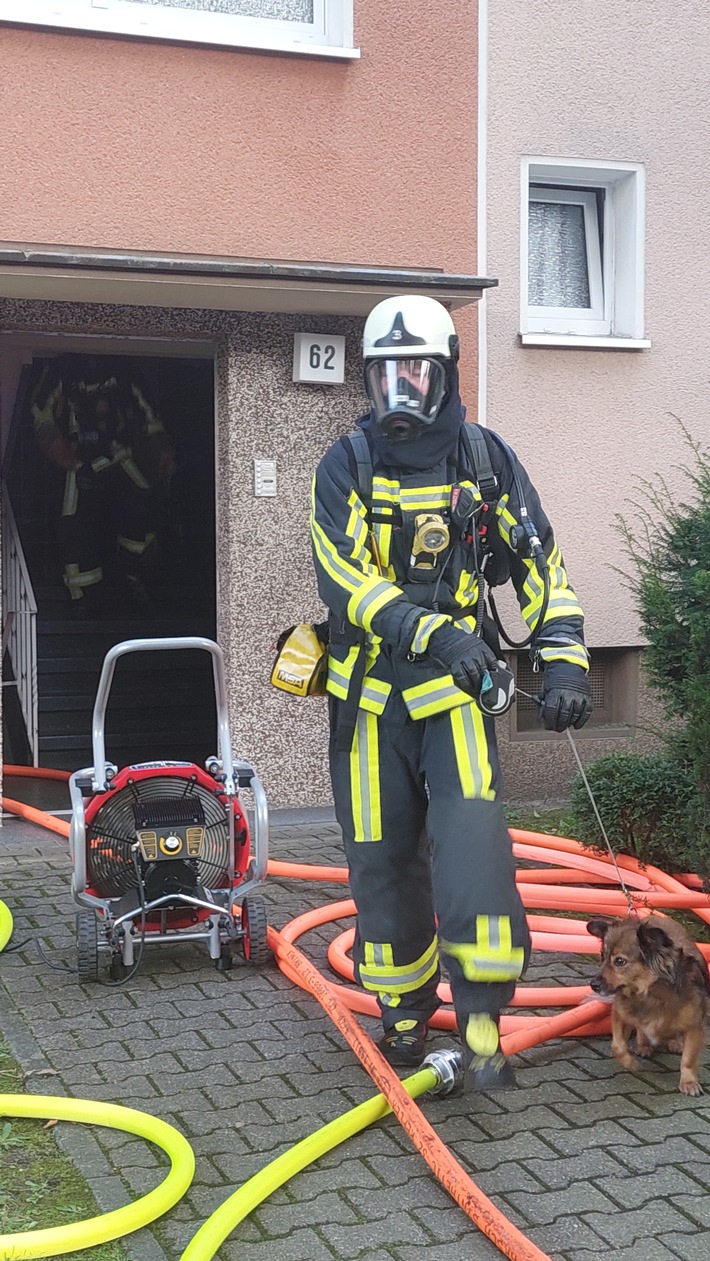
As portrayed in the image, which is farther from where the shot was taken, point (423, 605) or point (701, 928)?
point (701, 928)

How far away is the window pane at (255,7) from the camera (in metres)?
8.18

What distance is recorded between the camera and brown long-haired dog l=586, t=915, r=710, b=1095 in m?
4.13

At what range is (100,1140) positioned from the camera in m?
3.82

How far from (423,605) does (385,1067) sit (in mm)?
1343

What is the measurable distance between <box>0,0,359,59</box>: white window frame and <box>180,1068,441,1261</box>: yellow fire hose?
6083 millimetres

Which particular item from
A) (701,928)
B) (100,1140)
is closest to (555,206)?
(701,928)

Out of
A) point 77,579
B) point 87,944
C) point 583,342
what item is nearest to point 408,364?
point 87,944

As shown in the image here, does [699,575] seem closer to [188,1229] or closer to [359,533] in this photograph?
[359,533]

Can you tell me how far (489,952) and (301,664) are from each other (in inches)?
41.7

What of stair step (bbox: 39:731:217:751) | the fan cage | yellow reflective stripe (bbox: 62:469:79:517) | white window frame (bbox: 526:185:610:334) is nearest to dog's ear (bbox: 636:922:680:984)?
the fan cage

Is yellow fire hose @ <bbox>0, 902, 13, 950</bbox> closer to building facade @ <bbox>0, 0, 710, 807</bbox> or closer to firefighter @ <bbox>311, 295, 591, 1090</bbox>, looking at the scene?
firefighter @ <bbox>311, 295, 591, 1090</bbox>

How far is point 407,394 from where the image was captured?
420 centimetres

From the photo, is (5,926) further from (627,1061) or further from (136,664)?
(136,664)

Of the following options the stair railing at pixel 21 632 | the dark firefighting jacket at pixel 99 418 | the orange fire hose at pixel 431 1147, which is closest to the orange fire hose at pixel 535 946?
the orange fire hose at pixel 431 1147
